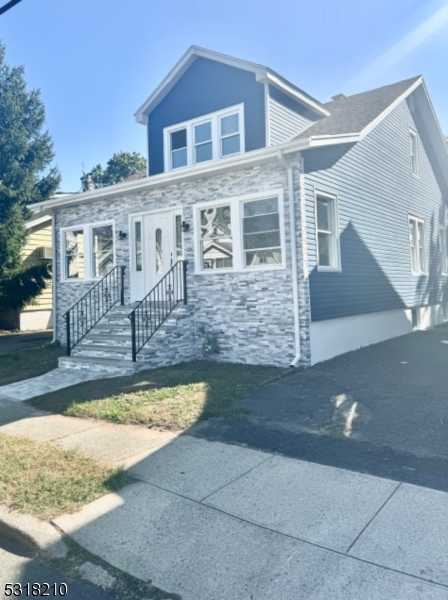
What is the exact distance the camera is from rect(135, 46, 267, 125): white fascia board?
10.7 metres

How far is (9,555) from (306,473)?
2.38 meters

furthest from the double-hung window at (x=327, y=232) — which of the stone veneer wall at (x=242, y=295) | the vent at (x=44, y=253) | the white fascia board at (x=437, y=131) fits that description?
the vent at (x=44, y=253)

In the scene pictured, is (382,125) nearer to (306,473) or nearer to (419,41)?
(419,41)

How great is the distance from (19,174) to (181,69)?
9392 millimetres

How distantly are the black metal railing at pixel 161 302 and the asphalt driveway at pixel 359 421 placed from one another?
3165 millimetres

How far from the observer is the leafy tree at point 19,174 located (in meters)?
16.8

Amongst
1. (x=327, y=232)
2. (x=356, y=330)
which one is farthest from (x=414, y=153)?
(x=356, y=330)

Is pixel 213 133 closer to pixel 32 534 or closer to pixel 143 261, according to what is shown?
pixel 143 261

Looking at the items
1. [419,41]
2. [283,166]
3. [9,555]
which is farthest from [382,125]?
[9,555]

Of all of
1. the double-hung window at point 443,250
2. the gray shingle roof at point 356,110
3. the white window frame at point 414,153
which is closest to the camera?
the gray shingle roof at point 356,110

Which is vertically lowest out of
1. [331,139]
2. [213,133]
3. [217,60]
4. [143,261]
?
[143,261]

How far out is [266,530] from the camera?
10.3ft

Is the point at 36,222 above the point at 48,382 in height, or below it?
above

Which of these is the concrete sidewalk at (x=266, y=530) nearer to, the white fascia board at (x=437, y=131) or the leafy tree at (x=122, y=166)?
the white fascia board at (x=437, y=131)
